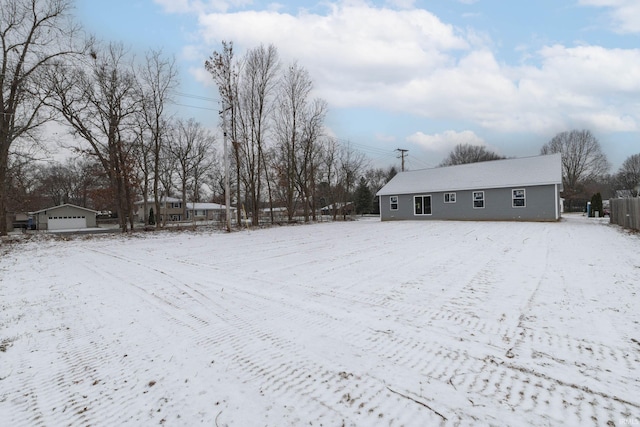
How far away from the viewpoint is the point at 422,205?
86.7 ft

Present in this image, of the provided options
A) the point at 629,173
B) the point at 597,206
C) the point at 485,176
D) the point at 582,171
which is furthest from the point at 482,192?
the point at 629,173

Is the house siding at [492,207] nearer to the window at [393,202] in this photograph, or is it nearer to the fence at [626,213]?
the window at [393,202]

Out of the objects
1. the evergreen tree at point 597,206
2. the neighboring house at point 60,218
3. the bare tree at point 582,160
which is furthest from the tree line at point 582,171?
the neighboring house at point 60,218

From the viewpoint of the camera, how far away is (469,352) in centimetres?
306

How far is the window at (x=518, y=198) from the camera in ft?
70.9

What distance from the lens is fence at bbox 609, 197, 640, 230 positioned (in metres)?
13.8

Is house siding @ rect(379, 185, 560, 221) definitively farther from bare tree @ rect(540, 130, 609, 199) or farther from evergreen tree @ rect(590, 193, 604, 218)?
bare tree @ rect(540, 130, 609, 199)

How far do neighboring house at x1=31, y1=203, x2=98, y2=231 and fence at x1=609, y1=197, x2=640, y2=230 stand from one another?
49530 mm

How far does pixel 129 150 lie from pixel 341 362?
2254 cm

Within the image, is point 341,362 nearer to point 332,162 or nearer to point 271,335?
point 271,335

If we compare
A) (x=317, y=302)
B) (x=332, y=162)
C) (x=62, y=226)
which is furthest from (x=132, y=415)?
(x=62, y=226)

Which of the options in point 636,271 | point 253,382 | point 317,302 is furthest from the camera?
point 636,271

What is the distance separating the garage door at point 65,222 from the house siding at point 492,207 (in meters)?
37.4

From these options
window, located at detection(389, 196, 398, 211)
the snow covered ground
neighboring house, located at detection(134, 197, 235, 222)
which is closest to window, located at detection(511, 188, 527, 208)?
window, located at detection(389, 196, 398, 211)
